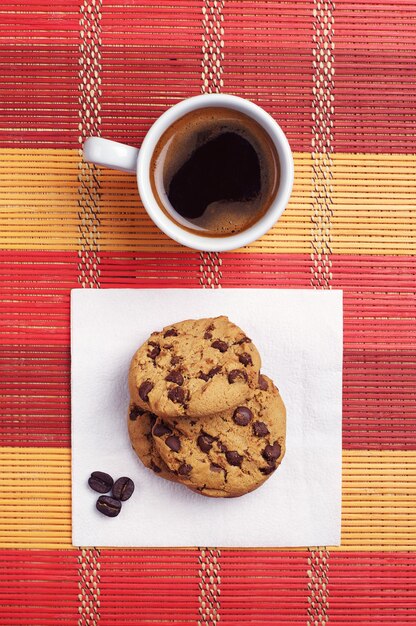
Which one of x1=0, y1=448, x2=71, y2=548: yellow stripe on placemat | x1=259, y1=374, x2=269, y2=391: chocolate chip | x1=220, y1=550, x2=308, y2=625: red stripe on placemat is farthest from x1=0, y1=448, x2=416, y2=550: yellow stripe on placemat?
x1=259, y1=374, x2=269, y2=391: chocolate chip

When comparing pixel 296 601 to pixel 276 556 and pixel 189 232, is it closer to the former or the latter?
pixel 276 556

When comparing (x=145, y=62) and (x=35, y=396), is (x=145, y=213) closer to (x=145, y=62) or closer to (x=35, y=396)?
(x=145, y=62)

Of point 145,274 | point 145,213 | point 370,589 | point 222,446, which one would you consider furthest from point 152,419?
point 370,589

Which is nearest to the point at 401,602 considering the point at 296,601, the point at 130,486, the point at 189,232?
the point at 296,601

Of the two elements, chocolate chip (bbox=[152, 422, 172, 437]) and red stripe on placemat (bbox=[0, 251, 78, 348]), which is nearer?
chocolate chip (bbox=[152, 422, 172, 437])

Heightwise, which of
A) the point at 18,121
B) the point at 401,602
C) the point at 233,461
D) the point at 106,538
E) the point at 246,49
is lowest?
the point at 401,602

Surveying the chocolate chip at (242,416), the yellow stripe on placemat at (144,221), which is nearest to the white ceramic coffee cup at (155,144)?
the yellow stripe on placemat at (144,221)

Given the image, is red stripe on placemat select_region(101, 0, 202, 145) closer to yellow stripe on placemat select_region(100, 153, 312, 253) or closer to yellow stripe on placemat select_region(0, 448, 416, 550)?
yellow stripe on placemat select_region(100, 153, 312, 253)
